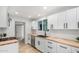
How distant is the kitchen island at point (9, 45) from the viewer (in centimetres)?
144

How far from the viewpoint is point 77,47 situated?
1.32 metres

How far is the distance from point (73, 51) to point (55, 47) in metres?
0.33

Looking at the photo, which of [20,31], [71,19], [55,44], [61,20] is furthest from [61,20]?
Result: [20,31]

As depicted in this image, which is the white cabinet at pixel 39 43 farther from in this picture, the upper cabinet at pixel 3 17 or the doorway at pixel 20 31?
the upper cabinet at pixel 3 17

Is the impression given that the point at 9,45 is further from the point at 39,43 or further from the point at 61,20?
the point at 61,20

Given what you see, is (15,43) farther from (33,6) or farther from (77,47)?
(77,47)

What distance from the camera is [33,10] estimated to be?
4.82 ft

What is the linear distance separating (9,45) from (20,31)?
0.36 meters

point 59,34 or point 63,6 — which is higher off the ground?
point 63,6

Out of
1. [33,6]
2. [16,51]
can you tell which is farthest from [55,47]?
[33,6]

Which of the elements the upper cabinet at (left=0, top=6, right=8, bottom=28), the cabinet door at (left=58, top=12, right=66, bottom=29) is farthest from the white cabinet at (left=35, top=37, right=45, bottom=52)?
the upper cabinet at (left=0, top=6, right=8, bottom=28)

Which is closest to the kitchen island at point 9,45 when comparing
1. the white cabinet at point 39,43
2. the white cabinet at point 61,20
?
the white cabinet at point 39,43
